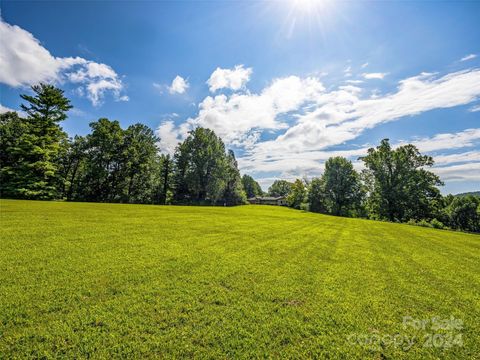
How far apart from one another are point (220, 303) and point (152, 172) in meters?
49.2

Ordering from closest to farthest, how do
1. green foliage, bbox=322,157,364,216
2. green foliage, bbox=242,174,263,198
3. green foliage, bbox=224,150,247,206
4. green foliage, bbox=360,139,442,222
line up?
green foliage, bbox=360,139,442,222 → green foliage, bbox=322,157,364,216 → green foliage, bbox=224,150,247,206 → green foliage, bbox=242,174,263,198

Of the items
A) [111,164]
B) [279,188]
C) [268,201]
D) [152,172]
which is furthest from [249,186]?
[111,164]

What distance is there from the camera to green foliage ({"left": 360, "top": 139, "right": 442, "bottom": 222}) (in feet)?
135

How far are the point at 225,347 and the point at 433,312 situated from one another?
15.9ft

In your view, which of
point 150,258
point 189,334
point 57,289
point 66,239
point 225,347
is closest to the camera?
point 225,347

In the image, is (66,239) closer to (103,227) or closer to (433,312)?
(103,227)

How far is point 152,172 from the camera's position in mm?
48844

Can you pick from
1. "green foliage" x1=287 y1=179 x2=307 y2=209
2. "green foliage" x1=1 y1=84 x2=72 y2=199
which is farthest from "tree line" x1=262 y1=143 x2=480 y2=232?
"green foliage" x1=1 y1=84 x2=72 y2=199

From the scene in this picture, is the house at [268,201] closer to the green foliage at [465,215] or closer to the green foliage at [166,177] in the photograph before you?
the green foliage at [166,177]

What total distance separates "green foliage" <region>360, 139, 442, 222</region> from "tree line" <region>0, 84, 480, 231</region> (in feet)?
0.53

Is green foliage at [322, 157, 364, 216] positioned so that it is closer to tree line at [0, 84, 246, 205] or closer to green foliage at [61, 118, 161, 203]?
tree line at [0, 84, 246, 205]

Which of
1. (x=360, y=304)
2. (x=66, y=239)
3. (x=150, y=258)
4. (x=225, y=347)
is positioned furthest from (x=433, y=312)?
(x=66, y=239)

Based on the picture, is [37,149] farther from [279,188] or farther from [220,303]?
[279,188]

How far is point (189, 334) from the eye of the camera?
3447 mm
